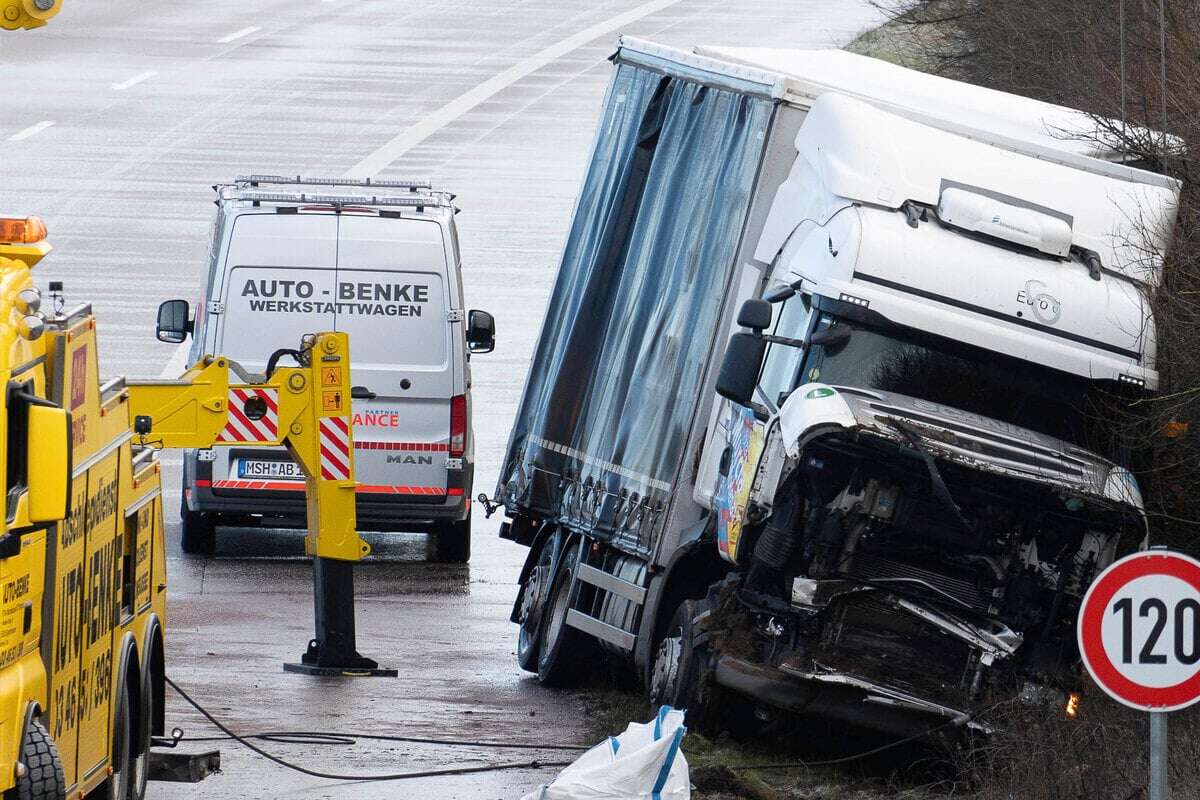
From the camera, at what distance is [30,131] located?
4253cm

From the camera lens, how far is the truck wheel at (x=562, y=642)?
51.3ft

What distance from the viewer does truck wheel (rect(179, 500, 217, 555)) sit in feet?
66.4

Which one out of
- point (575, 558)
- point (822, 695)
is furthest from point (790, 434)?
point (575, 558)

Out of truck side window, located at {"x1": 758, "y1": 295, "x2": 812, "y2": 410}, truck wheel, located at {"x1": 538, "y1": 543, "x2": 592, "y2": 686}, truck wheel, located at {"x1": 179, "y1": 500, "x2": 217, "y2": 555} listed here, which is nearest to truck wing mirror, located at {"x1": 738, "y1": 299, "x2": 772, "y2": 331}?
truck side window, located at {"x1": 758, "y1": 295, "x2": 812, "y2": 410}

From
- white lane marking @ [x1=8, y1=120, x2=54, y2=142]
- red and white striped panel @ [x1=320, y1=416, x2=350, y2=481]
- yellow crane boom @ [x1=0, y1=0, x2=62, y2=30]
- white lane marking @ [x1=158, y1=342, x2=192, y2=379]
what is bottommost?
white lane marking @ [x1=158, y1=342, x2=192, y2=379]

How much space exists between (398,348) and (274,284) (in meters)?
1.17

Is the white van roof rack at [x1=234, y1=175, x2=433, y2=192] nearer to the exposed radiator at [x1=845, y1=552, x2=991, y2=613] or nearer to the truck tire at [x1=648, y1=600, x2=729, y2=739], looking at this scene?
the truck tire at [x1=648, y1=600, x2=729, y2=739]

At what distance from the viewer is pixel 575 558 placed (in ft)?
51.3

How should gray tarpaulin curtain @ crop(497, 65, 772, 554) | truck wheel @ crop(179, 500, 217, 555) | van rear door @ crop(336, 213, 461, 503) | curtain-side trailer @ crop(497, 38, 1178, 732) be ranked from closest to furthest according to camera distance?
curtain-side trailer @ crop(497, 38, 1178, 732) < gray tarpaulin curtain @ crop(497, 65, 772, 554) < van rear door @ crop(336, 213, 461, 503) < truck wheel @ crop(179, 500, 217, 555)

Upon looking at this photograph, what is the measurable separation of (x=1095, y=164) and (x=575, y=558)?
4632mm

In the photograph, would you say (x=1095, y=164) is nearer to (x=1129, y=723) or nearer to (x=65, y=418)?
(x=1129, y=723)

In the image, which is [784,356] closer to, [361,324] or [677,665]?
[677,665]

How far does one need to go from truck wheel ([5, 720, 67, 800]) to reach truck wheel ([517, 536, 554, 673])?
7872 millimetres

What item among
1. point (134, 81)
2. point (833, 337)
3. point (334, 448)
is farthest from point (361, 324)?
point (134, 81)
